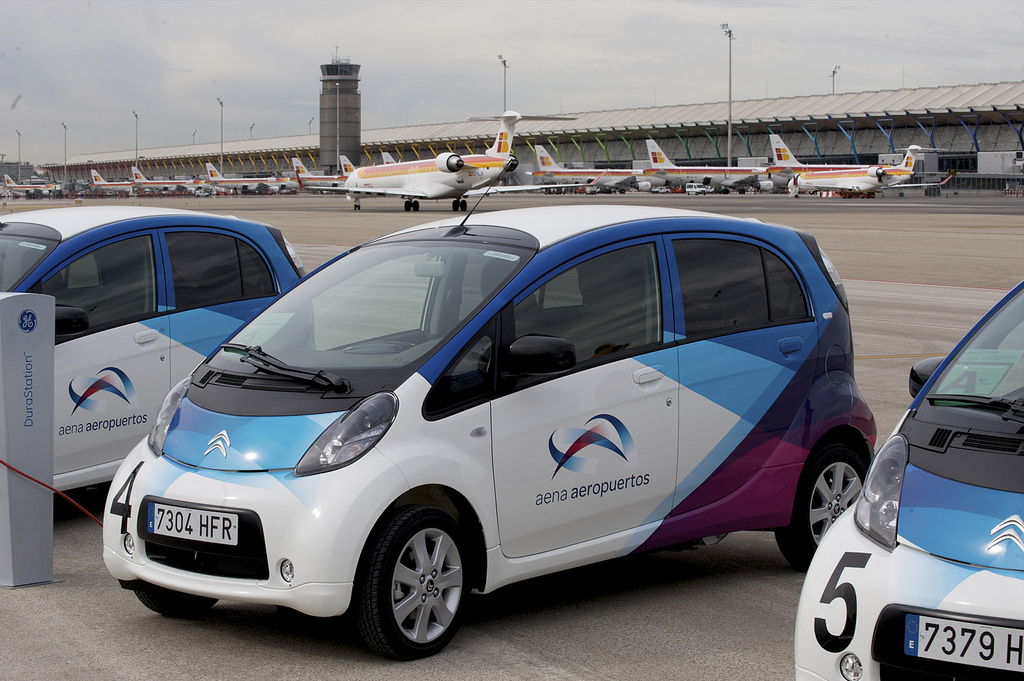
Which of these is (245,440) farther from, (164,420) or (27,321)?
(27,321)

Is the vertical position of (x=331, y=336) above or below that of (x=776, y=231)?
below

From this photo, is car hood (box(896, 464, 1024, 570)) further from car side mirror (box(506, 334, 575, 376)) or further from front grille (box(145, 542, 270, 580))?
front grille (box(145, 542, 270, 580))

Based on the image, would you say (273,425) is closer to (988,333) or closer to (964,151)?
(988,333)

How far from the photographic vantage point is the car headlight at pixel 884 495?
3.39 meters

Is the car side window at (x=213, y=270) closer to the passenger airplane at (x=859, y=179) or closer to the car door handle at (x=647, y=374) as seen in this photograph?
the car door handle at (x=647, y=374)

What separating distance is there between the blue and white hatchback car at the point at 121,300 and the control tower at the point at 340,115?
14700cm

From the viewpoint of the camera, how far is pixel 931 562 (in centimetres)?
318

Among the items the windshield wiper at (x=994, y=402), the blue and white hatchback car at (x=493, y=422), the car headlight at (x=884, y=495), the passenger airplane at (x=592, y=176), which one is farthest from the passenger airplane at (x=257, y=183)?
the car headlight at (x=884, y=495)

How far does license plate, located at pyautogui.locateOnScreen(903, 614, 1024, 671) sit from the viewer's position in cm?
296

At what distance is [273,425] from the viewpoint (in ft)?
14.9

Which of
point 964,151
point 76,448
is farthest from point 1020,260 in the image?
point 964,151

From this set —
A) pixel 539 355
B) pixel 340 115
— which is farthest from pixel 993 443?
pixel 340 115

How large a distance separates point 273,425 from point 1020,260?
26.0 m

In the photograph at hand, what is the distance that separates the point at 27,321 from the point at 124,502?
116 cm
